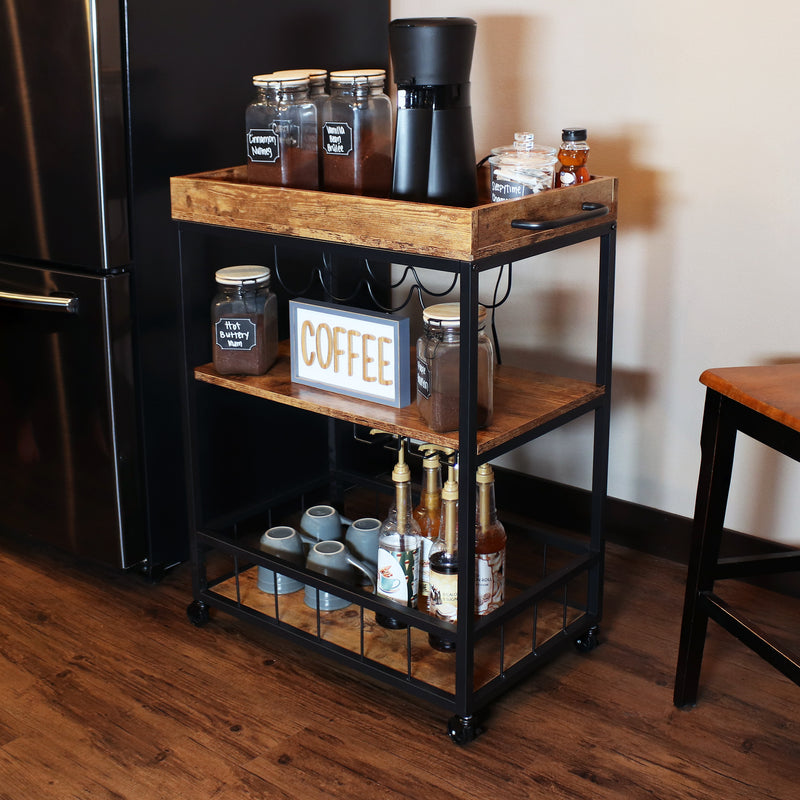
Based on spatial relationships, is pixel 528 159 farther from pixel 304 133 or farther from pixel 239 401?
pixel 239 401

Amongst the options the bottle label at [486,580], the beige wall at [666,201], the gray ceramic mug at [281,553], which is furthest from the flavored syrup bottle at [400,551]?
the beige wall at [666,201]

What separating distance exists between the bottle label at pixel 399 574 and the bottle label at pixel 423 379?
0.29 meters

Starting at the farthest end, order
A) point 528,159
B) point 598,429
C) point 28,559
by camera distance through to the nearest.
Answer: point 28,559 < point 598,429 < point 528,159

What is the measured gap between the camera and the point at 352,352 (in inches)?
65.2

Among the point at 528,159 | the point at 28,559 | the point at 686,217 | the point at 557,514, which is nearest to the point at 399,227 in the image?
the point at 528,159

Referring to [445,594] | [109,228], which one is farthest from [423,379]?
[109,228]

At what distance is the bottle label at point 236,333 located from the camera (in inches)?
69.8

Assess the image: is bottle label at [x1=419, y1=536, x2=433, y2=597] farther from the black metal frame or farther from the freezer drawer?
the freezer drawer

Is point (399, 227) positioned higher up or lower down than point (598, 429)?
higher up

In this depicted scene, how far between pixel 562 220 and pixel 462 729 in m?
0.79

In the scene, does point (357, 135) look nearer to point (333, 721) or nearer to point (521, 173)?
point (521, 173)

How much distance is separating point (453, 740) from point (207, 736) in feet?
1.26

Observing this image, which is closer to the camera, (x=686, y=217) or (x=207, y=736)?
(x=207, y=736)

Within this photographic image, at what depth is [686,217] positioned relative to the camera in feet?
6.53
